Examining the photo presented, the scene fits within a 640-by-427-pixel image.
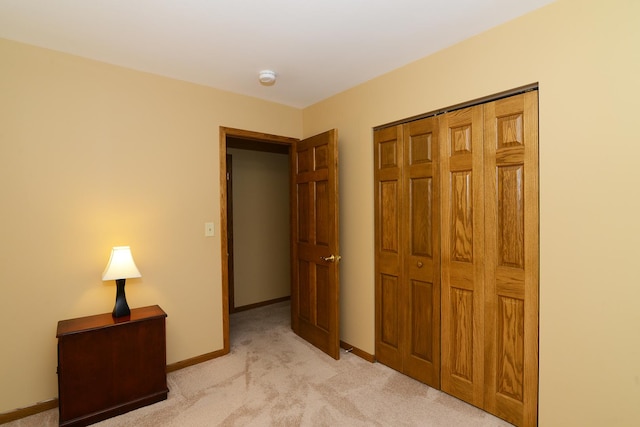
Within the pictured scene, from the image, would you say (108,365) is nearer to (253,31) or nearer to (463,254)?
(253,31)

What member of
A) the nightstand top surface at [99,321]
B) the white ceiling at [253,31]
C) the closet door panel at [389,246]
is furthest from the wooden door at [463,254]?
the nightstand top surface at [99,321]

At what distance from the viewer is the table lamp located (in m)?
2.27

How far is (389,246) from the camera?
2740 millimetres

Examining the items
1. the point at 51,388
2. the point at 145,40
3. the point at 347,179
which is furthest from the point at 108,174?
the point at 347,179

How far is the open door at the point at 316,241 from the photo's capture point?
2.90 meters

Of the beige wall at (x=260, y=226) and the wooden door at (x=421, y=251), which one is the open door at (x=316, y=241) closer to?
the wooden door at (x=421, y=251)

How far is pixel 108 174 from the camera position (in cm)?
250

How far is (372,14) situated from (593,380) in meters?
2.36

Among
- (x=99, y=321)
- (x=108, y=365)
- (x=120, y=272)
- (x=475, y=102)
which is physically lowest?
(x=108, y=365)

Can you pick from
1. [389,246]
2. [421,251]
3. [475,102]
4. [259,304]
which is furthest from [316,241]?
[259,304]

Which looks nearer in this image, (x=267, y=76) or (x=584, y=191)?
(x=584, y=191)

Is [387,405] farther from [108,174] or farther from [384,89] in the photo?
[108,174]

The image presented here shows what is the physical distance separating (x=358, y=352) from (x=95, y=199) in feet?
8.49

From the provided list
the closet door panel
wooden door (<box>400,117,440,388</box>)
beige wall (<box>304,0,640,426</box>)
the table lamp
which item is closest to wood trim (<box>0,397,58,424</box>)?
the table lamp
